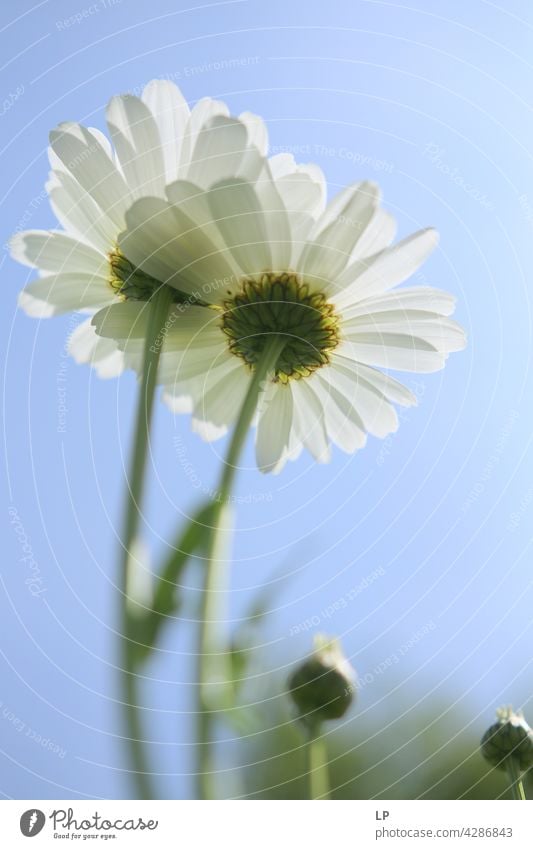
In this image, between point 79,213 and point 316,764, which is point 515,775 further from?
point 79,213

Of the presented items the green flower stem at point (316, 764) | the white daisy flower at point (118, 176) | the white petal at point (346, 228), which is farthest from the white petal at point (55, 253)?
the green flower stem at point (316, 764)

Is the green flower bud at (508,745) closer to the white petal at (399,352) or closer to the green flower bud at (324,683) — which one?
the green flower bud at (324,683)

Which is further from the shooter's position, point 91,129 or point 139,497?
point 91,129

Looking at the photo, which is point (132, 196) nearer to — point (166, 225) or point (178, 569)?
point (166, 225)

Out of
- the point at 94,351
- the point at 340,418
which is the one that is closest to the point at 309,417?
the point at 340,418
